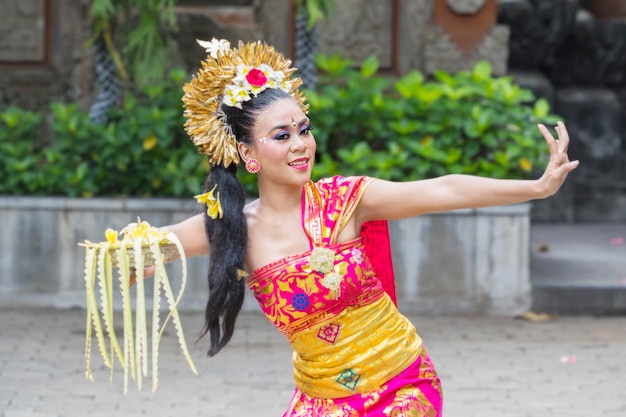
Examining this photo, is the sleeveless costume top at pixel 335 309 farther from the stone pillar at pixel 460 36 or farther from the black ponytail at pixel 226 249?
the stone pillar at pixel 460 36

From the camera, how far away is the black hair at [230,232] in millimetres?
3912

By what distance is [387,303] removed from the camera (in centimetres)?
398

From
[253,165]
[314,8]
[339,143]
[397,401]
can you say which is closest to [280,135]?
[253,165]

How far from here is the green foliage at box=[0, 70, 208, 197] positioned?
8961 mm

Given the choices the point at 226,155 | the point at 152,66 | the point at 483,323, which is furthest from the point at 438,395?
the point at 152,66

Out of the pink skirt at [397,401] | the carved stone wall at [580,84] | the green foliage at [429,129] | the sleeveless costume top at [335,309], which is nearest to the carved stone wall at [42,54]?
the green foliage at [429,129]

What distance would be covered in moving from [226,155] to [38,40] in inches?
286

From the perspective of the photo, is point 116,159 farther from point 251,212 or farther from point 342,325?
point 342,325

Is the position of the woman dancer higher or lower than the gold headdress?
lower

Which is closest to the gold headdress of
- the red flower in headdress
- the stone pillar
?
the red flower in headdress

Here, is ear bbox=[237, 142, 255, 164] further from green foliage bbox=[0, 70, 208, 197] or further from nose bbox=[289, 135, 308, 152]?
green foliage bbox=[0, 70, 208, 197]

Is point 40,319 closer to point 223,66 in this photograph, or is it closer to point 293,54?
point 293,54

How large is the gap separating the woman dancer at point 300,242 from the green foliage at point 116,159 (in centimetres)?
482

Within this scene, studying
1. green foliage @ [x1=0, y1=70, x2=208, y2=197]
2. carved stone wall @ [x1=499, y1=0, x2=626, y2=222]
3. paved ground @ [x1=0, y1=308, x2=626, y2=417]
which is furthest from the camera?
carved stone wall @ [x1=499, y1=0, x2=626, y2=222]
